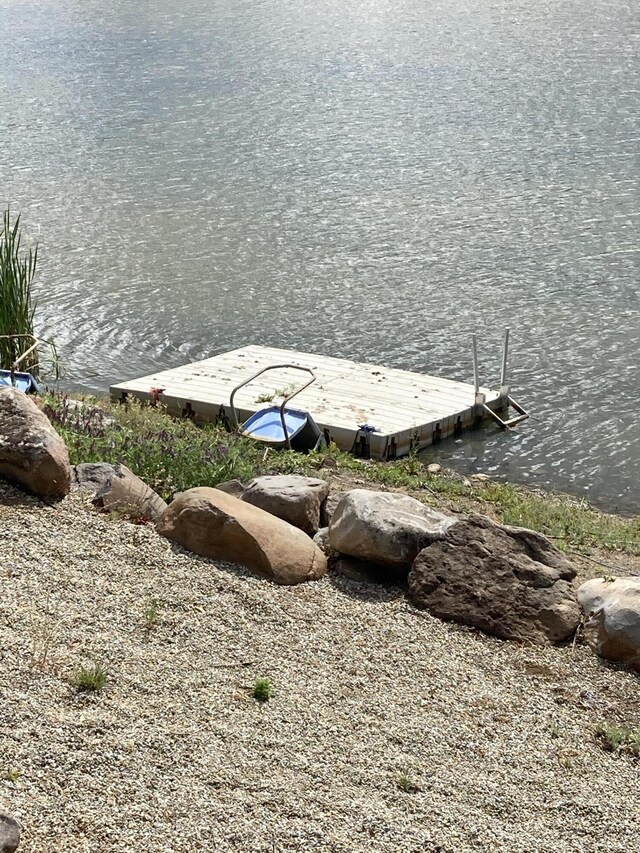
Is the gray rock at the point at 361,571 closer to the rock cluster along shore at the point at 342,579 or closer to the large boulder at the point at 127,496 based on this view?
the rock cluster along shore at the point at 342,579

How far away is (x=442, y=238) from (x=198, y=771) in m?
18.4

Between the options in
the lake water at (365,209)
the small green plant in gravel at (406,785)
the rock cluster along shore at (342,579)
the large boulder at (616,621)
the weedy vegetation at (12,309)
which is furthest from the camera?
the lake water at (365,209)

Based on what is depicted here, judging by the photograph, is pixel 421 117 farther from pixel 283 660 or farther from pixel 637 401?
pixel 283 660

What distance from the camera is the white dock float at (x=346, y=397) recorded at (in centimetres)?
1478

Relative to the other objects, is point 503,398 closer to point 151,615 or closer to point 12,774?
point 151,615

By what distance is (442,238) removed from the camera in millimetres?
22953

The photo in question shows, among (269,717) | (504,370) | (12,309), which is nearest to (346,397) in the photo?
(504,370)

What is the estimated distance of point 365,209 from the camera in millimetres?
24812

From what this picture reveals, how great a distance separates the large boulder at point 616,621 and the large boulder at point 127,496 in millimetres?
3106

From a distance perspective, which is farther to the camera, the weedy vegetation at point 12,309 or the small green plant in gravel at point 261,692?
the weedy vegetation at point 12,309

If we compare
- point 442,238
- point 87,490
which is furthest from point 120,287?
point 87,490

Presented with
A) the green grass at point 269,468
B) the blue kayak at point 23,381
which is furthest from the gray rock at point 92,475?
the blue kayak at point 23,381

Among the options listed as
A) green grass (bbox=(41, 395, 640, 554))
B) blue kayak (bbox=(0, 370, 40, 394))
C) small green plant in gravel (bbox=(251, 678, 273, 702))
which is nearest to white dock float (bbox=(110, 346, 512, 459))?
green grass (bbox=(41, 395, 640, 554))

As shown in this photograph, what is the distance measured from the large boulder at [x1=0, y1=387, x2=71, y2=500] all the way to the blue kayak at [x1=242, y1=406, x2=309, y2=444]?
5420 millimetres
